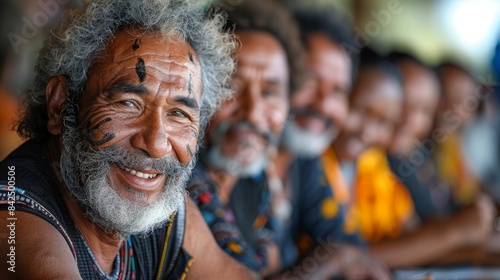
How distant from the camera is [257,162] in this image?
3.44 meters

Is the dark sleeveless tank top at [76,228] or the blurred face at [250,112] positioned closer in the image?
the dark sleeveless tank top at [76,228]

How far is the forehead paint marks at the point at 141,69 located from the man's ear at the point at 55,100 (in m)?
0.24

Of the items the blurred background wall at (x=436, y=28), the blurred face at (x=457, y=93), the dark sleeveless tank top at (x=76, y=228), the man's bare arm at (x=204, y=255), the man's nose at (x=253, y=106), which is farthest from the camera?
the blurred face at (x=457, y=93)

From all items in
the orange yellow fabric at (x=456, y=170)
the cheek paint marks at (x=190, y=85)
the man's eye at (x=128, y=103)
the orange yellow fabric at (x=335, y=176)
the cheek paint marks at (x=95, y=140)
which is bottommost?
the orange yellow fabric at (x=456, y=170)

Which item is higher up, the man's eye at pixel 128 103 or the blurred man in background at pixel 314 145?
the man's eye at pixel 128 103

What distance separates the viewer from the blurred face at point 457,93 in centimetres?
471

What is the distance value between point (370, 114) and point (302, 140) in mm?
587

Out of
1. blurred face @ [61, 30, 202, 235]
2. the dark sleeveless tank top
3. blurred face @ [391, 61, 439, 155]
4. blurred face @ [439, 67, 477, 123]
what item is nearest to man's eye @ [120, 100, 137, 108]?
blurred face @ [61, 30, 202, 235]

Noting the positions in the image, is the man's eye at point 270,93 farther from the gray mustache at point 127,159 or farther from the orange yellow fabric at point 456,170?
the orange yellow fabric at point 456,170

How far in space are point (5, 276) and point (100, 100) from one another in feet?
1.91

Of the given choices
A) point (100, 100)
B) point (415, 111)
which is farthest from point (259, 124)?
point (415, 111)

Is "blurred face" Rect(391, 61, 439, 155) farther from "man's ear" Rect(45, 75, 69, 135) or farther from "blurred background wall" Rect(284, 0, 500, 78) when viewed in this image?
"man's ear" Rect(45, 75, 69, 135)

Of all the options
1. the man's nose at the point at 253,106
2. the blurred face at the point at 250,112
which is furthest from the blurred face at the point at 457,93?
the man's nose at the point at 253,106

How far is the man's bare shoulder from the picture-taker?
1.84 metres
